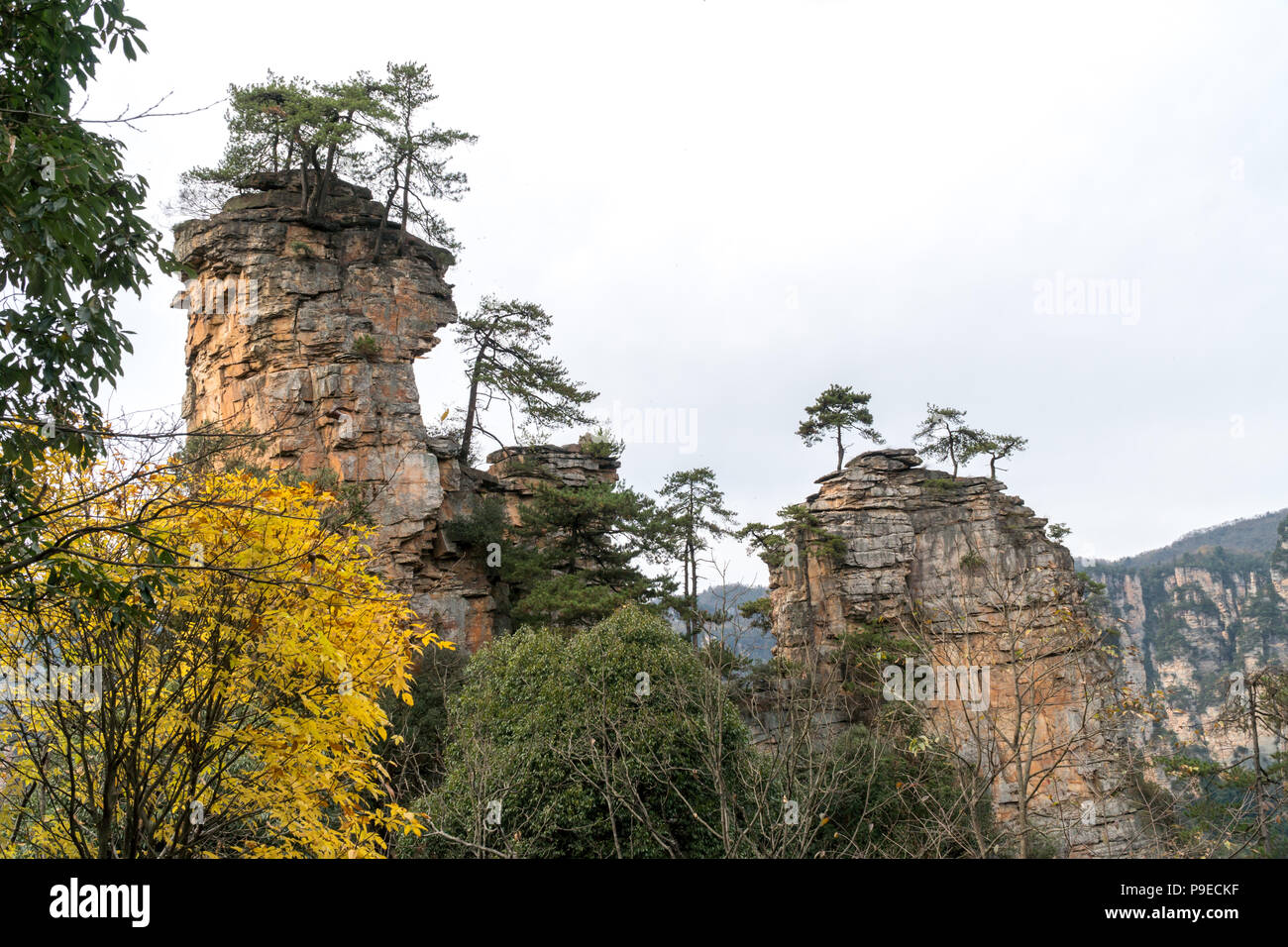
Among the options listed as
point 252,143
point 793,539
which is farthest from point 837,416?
point 252,143

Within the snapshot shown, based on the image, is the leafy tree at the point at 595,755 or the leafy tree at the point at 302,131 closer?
the leafy tree at the point at 595,755

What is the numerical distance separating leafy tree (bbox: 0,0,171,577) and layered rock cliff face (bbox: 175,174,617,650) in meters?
19.0

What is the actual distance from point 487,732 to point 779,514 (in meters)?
18.2

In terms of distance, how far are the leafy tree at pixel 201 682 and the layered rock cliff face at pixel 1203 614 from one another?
3954cm

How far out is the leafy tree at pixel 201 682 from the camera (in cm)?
554

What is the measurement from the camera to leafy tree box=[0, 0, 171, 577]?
167 inches

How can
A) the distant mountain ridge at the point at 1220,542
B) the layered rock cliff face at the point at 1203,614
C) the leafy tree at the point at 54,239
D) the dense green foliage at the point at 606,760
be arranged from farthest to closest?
the distant mountain ridge at the point at 1220,542, the layered rock cliff face at the point at 1203,614, the dense green foliage at the point at 606,760, the leafy tree at the point at 54,239

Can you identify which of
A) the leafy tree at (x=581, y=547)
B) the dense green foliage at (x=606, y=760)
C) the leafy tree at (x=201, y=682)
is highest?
the leafy tree at (x=581, y=547)

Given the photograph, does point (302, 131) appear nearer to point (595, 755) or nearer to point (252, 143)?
point (252, 143)

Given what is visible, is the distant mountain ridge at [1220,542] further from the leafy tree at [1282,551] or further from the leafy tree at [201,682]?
the leafy tree at [201,682]

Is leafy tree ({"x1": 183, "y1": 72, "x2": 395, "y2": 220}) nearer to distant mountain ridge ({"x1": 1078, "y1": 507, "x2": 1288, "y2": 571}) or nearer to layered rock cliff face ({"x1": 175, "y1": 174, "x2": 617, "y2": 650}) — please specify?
layered rock cliff face ({"x1": 175, "y1": 174, "x2": 617, "y2": 650})

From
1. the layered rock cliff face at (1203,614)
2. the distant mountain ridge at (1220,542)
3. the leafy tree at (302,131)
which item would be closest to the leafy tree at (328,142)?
the leafy tree at (302,131)

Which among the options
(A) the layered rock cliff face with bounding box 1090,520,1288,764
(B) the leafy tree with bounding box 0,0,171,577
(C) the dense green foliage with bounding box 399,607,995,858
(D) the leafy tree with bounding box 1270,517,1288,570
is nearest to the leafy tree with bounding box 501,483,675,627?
(C) the dense green foliage with bounding box 399,607,995,858
